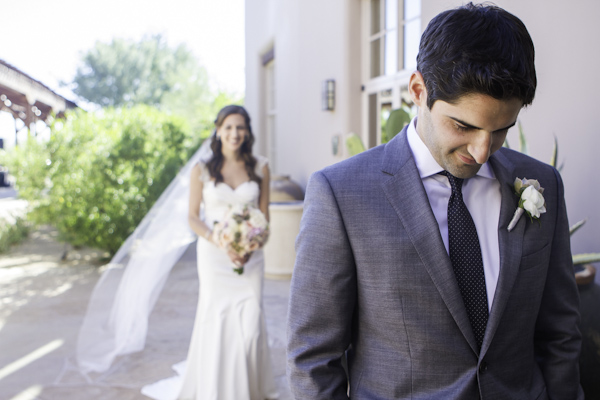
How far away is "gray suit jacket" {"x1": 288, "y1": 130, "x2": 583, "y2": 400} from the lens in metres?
1.44

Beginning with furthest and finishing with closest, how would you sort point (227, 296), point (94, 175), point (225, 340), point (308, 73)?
point (94, 175) < point (308, 73) < point (227, 296) < point (225, 340)

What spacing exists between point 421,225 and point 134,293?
424cm

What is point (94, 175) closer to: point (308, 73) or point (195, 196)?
point (308, 73)

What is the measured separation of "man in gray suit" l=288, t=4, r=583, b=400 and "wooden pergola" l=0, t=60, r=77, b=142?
10116 millimetres

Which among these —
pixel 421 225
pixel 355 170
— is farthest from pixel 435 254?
pixel 355 170

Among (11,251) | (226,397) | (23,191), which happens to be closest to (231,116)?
(226,397)

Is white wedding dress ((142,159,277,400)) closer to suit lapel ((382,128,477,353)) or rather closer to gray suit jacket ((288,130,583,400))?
gray suit jacket ((288,130,583,400))

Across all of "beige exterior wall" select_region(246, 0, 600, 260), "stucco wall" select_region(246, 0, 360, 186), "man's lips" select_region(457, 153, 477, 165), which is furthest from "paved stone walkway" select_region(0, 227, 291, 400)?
"man's lips" select_region(457, 153, 477, 165)

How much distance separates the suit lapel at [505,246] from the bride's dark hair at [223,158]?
3.02 metres

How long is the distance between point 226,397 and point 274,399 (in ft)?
1.31

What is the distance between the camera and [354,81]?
6945 mm

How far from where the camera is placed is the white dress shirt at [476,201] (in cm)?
155

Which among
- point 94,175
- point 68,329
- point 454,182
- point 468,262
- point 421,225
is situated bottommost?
point 68,329

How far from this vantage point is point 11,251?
10688 millimetres
